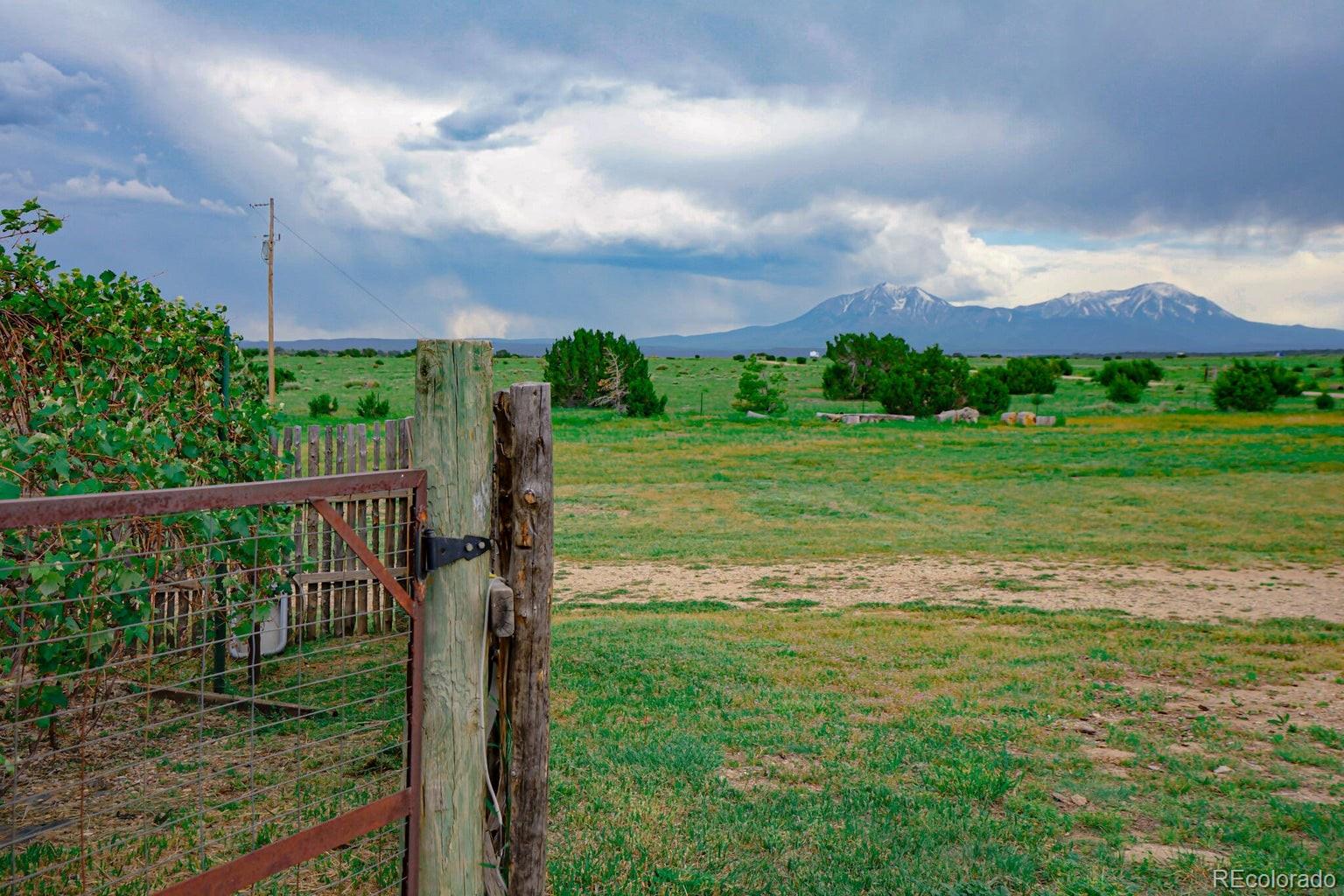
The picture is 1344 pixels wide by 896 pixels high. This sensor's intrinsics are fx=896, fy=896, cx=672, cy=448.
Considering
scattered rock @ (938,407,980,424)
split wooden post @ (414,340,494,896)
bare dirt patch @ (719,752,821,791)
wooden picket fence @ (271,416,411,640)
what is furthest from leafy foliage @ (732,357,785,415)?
split wooden post @ (414,340,494,896)

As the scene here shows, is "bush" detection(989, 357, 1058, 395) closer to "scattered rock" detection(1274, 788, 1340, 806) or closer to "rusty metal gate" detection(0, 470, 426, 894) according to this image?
"scattered rock" detection(1274, 788, 1340, 806)

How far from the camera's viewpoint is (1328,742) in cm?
625

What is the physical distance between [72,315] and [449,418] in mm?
3905

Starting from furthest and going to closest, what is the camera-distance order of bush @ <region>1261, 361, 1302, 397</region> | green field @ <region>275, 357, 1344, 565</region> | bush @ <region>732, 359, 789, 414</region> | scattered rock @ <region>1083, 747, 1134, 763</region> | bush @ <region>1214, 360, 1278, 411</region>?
1. bush @ <region>1261, 361, 1302, 397</region>
2. bush @ <region>1214, 360, 1278, 411</region>
3. bush @ <region>732, 359, 789, 414</region>
4. green field @ <region>275, 357, 1344, 565</region>
5. scattered rock @ <region>1083, 747, 1134, 763</region>

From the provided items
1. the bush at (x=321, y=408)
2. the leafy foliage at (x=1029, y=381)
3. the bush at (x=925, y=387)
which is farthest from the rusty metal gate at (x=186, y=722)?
the leafy foliage at (x=1029, y=381)

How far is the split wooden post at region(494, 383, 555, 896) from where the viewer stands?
10.7ft

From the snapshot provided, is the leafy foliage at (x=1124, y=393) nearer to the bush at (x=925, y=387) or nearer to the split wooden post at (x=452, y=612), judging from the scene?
the bush at (x=925, y=387)

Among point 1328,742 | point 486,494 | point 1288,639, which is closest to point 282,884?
point 486,494

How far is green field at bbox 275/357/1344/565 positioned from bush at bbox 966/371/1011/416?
4851 millimetres

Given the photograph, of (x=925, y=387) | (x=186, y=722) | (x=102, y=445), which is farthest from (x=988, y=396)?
(x=102, y=445)

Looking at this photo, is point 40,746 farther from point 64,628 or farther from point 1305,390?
point 1305,390

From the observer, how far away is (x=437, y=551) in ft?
10.1

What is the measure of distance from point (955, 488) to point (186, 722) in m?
16.5

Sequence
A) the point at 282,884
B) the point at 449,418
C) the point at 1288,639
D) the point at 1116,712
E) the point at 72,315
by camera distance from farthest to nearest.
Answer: the point at 1288,639
the point at 1116,712
the point at 72,315
the point at 282,884
the point at 449,418
